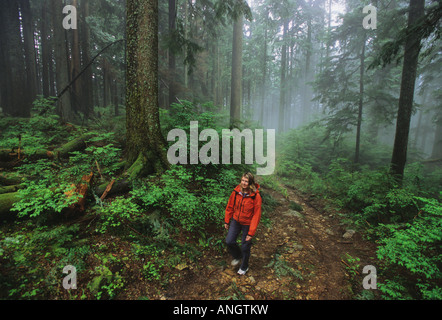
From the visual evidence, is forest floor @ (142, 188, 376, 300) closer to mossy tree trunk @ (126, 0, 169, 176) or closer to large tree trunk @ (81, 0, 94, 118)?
mossy tree trunk @ (126, 0, 169, 176)

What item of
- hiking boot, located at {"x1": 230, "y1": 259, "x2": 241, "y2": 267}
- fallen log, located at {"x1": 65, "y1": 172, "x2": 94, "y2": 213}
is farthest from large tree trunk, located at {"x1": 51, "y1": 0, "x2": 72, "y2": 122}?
hiking boot, located at {"x1": 230, "y1": 259, "x2": 241, "y2": 267}

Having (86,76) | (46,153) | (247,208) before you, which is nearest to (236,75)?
(86,76)

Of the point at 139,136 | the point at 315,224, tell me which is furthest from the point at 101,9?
the point at 315,224

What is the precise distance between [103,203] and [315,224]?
6.30 meters

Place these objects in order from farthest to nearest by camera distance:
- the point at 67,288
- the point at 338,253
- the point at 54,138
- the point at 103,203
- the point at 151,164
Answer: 1. the point at 54,138
2. the point at 151,164
3. the point at 338,253
4. the point at 103,203
5. the point at 67,288

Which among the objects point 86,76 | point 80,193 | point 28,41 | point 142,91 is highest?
point 28,41

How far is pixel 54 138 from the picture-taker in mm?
7605

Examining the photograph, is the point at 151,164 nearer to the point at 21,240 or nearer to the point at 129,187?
the point at 129,187

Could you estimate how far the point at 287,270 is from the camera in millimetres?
4234

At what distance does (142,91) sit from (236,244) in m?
4.77

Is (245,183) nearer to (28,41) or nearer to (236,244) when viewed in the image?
(236,244)

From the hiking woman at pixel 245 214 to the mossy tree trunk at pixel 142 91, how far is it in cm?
264

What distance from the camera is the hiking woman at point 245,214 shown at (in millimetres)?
3982

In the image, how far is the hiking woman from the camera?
3982mm
